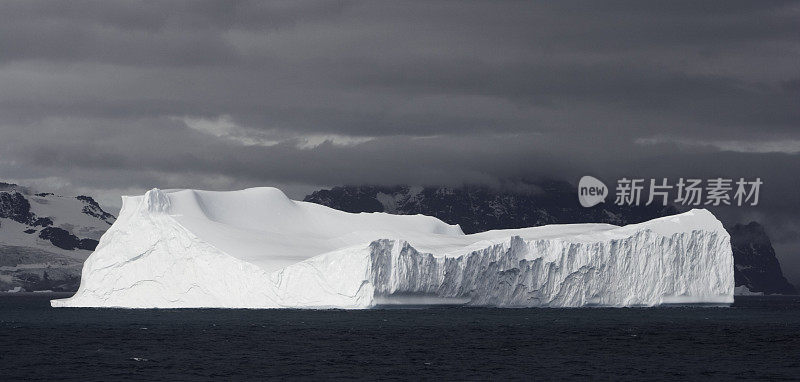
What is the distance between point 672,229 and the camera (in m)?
75.9

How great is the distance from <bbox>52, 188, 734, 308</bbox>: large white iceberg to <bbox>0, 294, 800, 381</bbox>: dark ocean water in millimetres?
1915

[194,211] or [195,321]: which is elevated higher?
[194,211]

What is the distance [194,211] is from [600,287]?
2874 cm

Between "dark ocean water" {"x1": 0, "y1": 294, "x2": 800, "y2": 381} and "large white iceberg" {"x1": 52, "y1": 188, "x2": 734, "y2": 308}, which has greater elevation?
"large white iceberg" {"x1": 52, "y1": 188, "x2": 734, "y2": 308}

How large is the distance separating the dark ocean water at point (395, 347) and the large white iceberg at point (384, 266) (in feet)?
6.28

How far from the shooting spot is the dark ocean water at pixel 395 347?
123 feet

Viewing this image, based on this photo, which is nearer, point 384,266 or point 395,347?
point 395,347

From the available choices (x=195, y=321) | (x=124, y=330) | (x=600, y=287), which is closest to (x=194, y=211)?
(x=195, y=321)

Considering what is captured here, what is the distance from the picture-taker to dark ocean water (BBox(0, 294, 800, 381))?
37.6 metres

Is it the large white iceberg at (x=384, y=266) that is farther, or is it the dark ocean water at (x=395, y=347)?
the large white iceberg at (x=384, y=266)

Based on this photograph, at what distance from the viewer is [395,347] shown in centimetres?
4678

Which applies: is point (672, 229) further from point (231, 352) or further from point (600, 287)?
point (231, 352)

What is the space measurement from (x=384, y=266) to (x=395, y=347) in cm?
1904

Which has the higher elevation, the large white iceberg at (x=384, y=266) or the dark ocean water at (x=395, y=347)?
the large white iceberg at (x=384, y=266)
